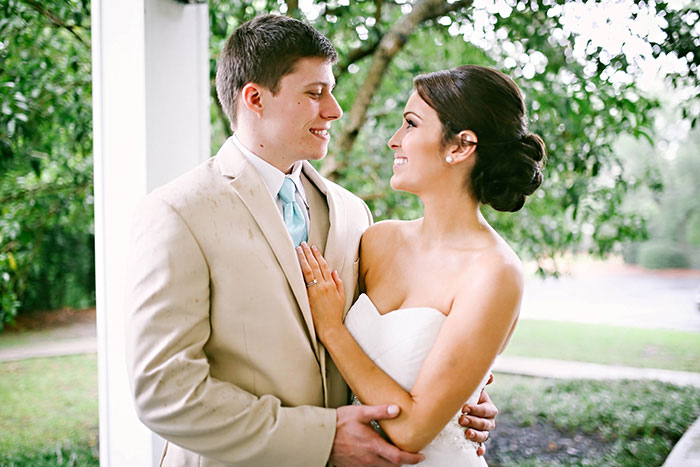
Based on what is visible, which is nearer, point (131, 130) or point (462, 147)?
point (462, 147)

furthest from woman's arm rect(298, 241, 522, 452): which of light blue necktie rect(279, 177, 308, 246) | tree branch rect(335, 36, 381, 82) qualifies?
tree branch rect(335, 36, 381, 82)

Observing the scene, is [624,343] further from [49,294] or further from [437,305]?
[49,294]

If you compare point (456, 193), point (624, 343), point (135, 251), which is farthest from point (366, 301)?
point (624, 343)

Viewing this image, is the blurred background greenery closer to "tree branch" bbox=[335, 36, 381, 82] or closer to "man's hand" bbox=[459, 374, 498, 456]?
"tree branch" bbox=[335, 36, 381, 82]

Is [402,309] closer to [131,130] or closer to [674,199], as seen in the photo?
[131,130]

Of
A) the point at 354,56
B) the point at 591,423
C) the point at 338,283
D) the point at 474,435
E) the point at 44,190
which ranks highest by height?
the point at 354,56

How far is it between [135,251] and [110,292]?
72 centimetres

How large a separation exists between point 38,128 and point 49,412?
2844mm

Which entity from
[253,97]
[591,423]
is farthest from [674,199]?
[253,97]

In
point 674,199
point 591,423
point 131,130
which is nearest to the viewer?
point 131,130

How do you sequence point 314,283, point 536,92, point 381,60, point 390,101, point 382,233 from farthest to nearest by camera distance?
point 390,101, point 381,60, point 536,92, point 382,233, point 314,283

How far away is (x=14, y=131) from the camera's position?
2.67 meters

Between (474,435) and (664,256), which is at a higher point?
(474,435)

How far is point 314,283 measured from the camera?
64.6 inches
